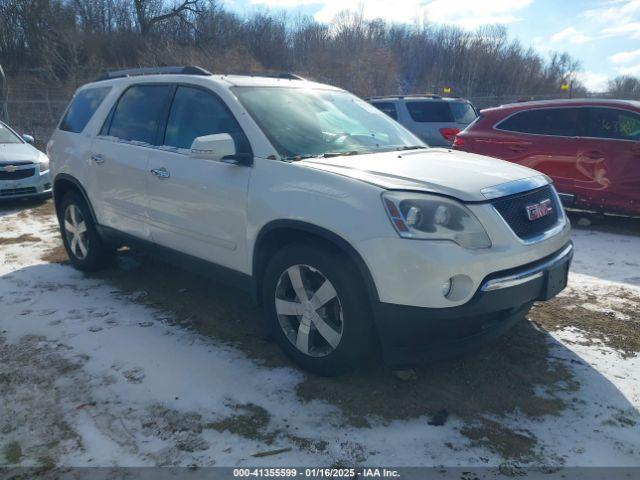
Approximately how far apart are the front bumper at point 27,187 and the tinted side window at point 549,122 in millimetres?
7381

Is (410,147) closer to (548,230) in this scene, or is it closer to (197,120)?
(548,230)

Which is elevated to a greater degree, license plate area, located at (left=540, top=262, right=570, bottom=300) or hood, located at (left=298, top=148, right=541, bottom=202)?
hood, located at (left=298, top=148, right=541, bottom=202)

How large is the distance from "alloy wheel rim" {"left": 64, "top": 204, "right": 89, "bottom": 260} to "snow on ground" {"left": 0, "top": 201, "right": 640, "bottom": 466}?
46.0 inches

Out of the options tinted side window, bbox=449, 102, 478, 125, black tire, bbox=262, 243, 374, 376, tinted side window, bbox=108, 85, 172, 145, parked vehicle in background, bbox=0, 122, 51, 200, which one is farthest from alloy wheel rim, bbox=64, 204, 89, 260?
tinted side window, bbox=449, 102, 478, 125

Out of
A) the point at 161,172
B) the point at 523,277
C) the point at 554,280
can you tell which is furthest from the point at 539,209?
the point at 161,172

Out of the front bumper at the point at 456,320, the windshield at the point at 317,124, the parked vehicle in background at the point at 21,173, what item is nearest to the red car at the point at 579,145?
the windshield at the point at 317,124

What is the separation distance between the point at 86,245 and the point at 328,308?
324 cm

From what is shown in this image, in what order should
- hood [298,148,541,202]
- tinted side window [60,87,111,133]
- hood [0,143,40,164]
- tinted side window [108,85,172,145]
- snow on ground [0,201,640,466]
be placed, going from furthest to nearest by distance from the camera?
hood [0,143,40,164]
tinted side window [60,87,111,133]
tinted side window [108,85,172,145]
hood [298,148,541,202]
snow on ground [0,201,640,466]

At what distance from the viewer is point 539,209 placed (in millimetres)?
3154

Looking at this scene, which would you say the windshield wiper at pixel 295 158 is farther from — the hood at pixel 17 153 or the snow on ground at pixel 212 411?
the hood at pixel 17 153

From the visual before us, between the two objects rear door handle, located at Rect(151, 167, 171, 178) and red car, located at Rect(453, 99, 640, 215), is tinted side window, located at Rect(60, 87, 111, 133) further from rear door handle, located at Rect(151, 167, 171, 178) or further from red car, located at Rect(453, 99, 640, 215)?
red car, located at Rect(453, 99, 640, 215)

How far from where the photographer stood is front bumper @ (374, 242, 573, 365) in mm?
2658

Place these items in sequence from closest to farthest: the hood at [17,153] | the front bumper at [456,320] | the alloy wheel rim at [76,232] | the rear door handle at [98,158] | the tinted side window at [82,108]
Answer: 1. the front bumper at [456,320]
2. the rear door handle at [98,158]
3. the tinted side window at [82,108]
4. the alloy wheel rim at [76,232]
5. the hood at [17,153]

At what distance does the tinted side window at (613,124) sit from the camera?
6636 millimetres
